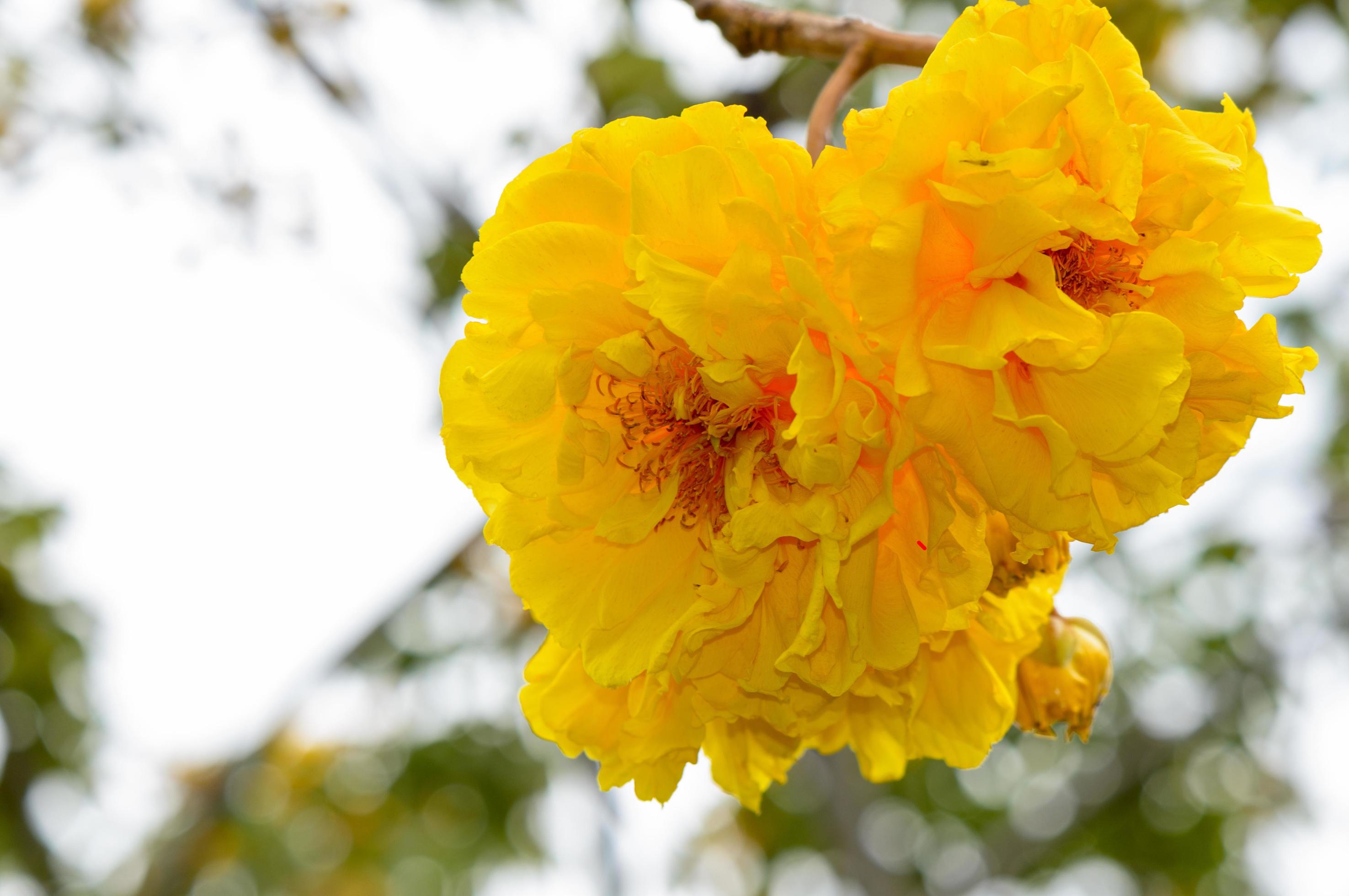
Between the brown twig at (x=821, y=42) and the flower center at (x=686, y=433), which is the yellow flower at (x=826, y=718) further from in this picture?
the brown twig at (x=821, y=42)

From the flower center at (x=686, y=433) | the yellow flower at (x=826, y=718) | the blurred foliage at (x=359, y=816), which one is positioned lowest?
the blurred foliage at (x=359, y=816)

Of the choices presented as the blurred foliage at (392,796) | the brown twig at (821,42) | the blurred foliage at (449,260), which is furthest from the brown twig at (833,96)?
the blurred foliage at (392,796)

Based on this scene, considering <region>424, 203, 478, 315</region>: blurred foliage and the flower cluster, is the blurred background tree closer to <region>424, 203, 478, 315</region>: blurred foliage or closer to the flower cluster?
<region>424, 203, 478, 315</region>: blurred foliage

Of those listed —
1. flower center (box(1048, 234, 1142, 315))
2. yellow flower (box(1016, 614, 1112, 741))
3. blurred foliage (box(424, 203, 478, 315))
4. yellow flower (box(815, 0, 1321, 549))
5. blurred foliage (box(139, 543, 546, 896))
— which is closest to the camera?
yellow flower (box(815, 0, 1321, 549))

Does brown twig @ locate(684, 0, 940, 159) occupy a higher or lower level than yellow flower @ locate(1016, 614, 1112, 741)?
higher

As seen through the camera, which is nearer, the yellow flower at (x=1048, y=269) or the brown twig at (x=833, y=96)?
the yellow flower at (x=1048, y=269)

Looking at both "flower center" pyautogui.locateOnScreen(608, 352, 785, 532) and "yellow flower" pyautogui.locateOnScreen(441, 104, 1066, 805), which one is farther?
"flower center" pyautogui.locateOnScreen(608, 352, 785, 532)

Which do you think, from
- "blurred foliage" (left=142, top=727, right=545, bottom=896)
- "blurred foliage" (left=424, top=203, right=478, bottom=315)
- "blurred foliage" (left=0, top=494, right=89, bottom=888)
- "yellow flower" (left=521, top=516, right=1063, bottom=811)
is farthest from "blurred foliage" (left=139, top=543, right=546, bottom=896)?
"yellow flower" (left=521, top=516, right=1063, bottom=811)

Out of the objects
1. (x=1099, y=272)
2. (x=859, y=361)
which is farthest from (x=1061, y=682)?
(x=859, y=361)
